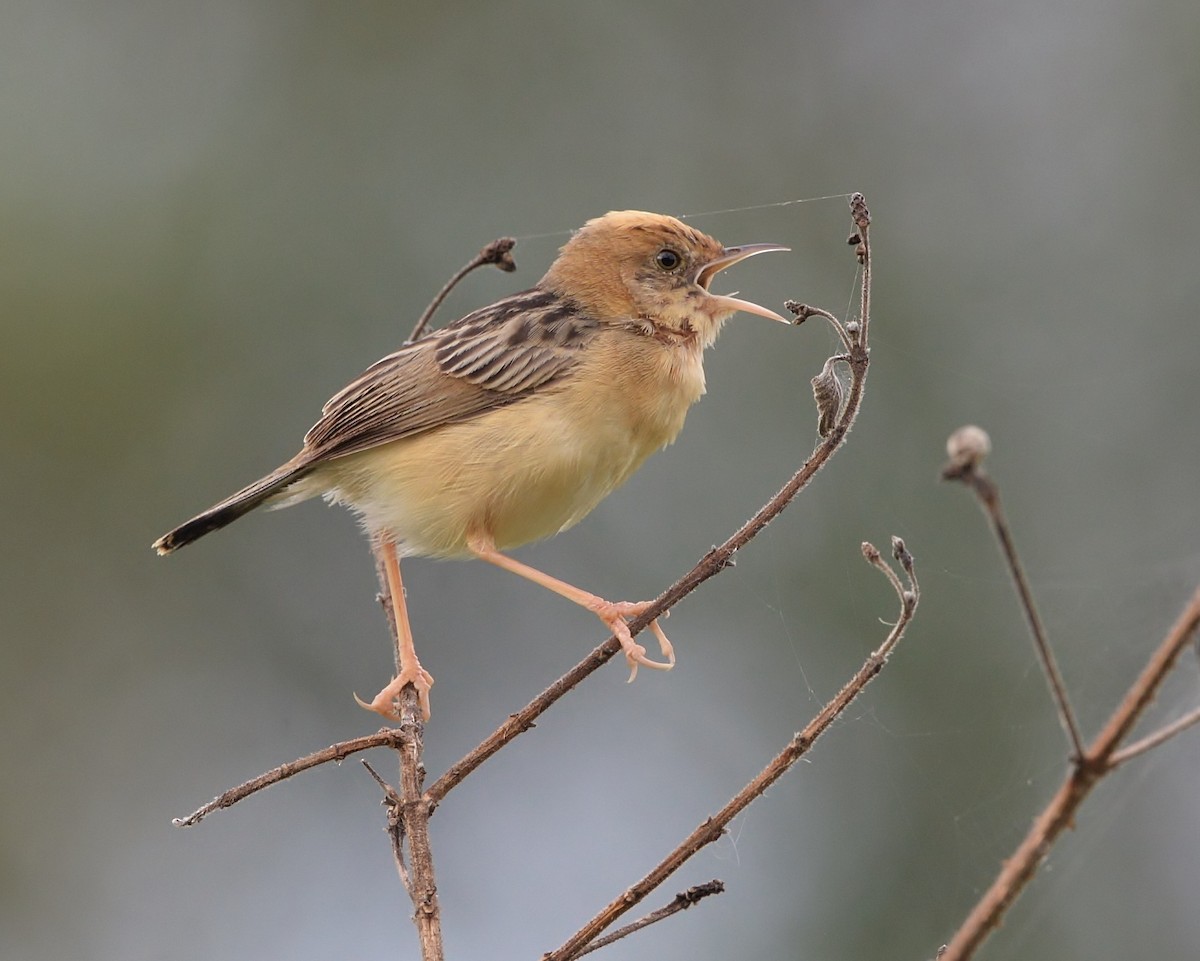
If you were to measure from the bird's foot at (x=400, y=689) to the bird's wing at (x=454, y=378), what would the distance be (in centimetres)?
77

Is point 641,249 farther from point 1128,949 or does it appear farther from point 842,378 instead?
point 1128,949

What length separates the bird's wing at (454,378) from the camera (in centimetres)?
430

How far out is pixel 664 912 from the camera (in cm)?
232

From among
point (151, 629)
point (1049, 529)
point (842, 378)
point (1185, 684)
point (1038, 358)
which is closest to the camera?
point (1185, 684)

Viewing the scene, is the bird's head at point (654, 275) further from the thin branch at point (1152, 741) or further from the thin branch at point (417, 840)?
the thin branch at point (1152, 741)

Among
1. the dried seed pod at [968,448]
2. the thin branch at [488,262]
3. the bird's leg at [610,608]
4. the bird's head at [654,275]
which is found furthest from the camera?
the bird's head at [654,275]

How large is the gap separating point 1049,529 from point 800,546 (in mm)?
1404

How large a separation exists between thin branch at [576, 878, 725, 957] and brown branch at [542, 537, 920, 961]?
26 millimetres

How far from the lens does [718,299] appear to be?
14.6 ft

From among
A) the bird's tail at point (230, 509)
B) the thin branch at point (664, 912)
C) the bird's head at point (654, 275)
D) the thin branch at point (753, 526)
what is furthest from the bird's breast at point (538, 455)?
the thin branch at point (664, 912)

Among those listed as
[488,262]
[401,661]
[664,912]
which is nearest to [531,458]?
[488,262]

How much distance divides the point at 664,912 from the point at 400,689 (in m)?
1.60

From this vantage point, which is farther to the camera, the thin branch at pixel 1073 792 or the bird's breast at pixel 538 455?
the bird's breast at pixel 538 455

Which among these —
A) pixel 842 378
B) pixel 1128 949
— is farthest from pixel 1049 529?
pixel 842 378
